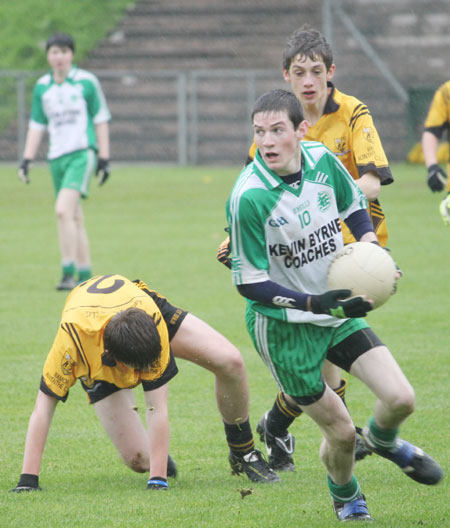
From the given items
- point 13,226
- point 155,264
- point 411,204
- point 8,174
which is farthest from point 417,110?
point 155,264

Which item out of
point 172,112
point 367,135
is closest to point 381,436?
point 367,135

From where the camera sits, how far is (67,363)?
4.82m

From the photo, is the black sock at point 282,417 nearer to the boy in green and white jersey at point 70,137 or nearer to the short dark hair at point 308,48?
the short dark hair at point 308,48

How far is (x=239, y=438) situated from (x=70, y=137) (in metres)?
6.51

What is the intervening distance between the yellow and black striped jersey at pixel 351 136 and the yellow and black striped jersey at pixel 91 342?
116 cm

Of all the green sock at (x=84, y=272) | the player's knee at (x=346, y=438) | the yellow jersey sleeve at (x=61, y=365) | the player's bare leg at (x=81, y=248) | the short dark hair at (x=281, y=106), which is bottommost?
the green sock at (x=84, y=272)

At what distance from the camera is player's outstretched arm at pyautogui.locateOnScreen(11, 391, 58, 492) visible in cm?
481

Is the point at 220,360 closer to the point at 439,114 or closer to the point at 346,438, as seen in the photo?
the point at 346,438

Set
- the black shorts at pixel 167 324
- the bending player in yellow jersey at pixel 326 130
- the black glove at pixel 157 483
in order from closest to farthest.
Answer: the black glove at pixel 157 483 < the black shorts at pixel 167 324 < the bending player in yellow jersey at pixel 326 130

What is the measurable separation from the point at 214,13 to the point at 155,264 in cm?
1959

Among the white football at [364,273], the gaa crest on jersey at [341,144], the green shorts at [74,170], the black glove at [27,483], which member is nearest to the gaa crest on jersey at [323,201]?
the white football at [364,273]

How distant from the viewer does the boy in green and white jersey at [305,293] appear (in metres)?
4.34

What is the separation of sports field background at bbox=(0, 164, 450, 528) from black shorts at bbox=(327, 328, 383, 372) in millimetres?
737

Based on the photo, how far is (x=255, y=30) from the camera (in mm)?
29828
